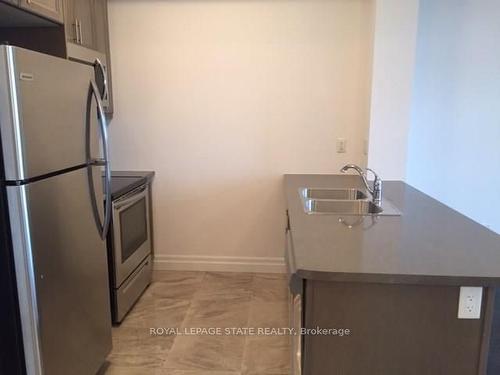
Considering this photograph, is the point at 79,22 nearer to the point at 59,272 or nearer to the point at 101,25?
the point at 101,25

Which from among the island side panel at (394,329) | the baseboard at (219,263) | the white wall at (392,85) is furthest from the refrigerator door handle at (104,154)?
the white wall at (392,85)

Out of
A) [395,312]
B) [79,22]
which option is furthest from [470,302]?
[79,22]

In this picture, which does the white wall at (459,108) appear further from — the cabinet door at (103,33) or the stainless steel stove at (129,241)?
the cabinet door at (103,33)

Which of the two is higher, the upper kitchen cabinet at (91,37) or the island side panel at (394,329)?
the upper kitchen cabinet at (91,37)

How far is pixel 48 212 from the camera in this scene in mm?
1611

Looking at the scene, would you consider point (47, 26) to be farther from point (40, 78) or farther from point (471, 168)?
point (471, 168)

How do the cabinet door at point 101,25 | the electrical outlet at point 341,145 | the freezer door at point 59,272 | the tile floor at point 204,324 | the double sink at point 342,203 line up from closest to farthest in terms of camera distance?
the freezer door at point 59,272 < the double sink at point 342,203 < the tile floor at point 204,324 < the cabinet door at point 101,25 < the electrical outlet at point 341,145

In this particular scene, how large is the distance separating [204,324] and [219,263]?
0.91 m

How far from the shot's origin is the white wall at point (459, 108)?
3.06 metres

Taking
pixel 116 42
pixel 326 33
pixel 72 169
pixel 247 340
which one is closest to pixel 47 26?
pixel 116 42

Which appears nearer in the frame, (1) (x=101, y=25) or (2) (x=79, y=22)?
(2) (x=79, y=22)

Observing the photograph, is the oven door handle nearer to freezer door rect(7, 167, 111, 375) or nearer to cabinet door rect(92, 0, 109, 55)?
freezer door rect(7, 167, 111, 375)

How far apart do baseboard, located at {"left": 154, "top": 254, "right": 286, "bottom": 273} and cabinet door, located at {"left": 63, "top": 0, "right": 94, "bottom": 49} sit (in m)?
1.86

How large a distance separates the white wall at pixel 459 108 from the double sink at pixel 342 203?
0.96m
